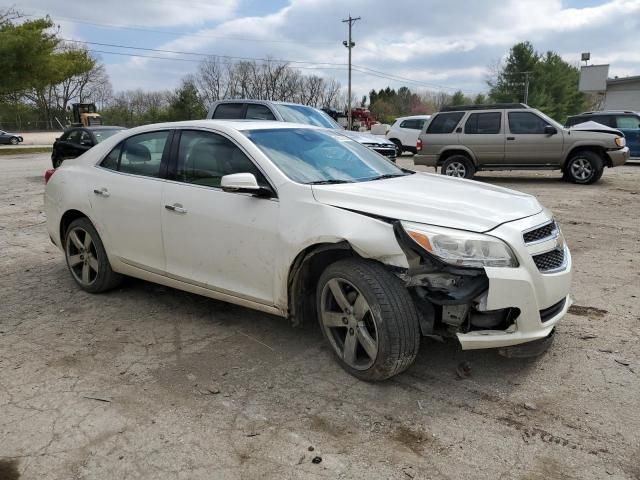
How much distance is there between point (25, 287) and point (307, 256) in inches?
137

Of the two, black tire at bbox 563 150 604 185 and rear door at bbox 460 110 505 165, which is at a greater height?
rear door at bbox 460 110 505 165

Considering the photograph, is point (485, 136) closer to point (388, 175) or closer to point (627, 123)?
point (627, 123)

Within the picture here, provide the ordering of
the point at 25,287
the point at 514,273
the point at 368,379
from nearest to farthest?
the point at 514,273, the point at 368,379, the point at 25,287

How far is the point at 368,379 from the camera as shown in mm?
3164

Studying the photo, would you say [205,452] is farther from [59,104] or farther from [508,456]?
[59,104]

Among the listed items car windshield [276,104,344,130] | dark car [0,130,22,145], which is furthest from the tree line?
car windshield [276,104,344,130]

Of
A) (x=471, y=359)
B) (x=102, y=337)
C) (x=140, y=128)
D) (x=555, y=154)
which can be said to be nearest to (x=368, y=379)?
(x=471, y=359)

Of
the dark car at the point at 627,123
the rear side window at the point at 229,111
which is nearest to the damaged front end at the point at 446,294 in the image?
the rear side window at the point at 229,111

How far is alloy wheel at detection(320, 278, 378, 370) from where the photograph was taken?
10.3 ft

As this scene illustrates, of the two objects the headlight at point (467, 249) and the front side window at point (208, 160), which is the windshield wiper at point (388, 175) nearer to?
the front side window at point (208, 160)

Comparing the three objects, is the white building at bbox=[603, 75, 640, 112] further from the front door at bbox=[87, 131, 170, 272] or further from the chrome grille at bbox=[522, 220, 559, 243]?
the front door at bbox=[87, 131, 170, 272]

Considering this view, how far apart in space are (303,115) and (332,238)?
8093 mm

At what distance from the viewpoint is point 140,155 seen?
4.50m

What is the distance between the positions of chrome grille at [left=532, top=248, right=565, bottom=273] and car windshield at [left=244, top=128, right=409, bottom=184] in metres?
1.34
